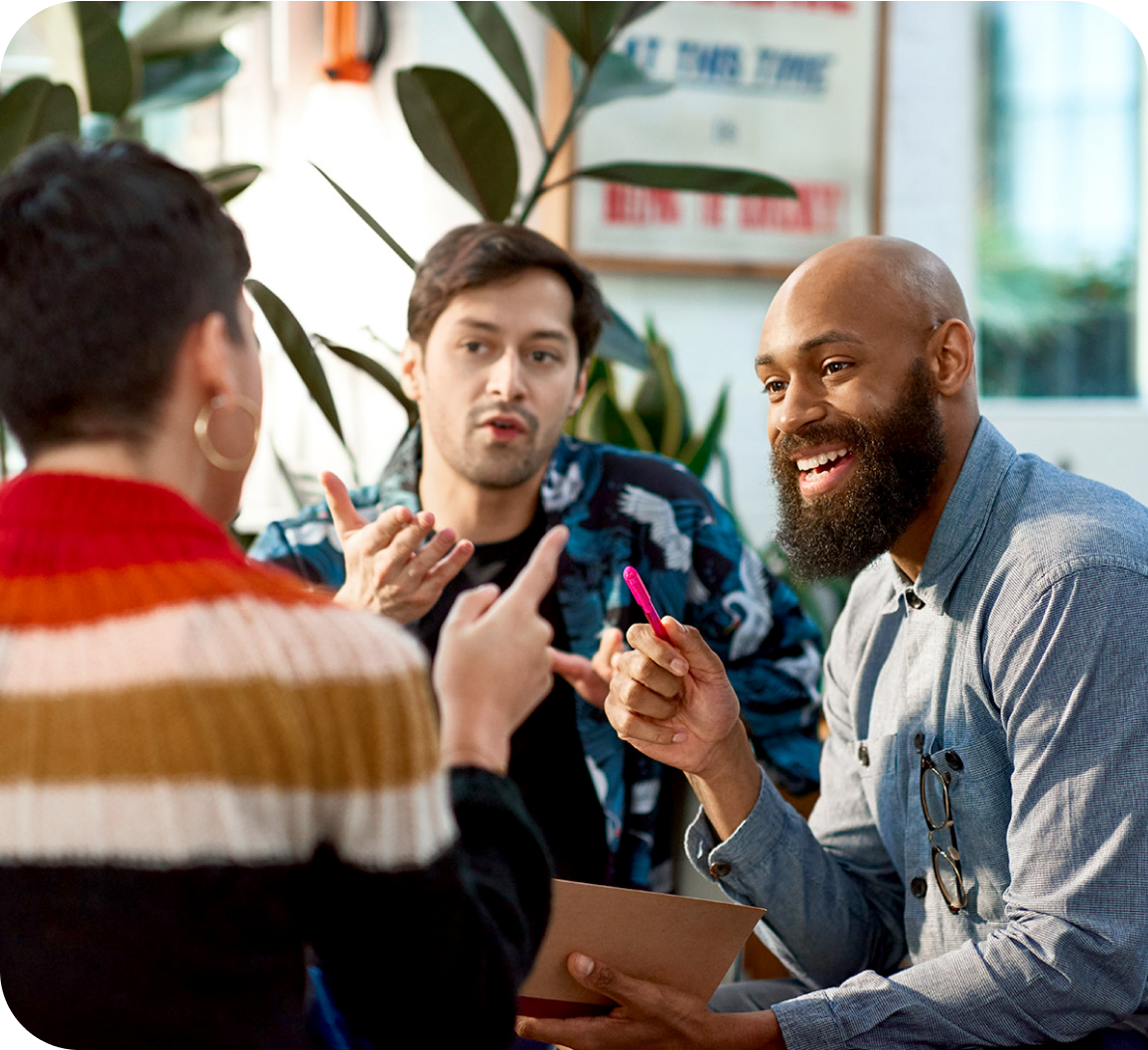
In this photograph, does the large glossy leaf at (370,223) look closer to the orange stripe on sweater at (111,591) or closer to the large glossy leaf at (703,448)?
the large glossy leaf at (703,448)

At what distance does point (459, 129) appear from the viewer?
1722 millimetres

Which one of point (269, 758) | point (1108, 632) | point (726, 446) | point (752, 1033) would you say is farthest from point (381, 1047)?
point (726, 446)

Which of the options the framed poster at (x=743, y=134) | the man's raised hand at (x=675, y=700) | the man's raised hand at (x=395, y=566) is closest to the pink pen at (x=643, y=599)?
the man's raised hand at (x=675, y=700)

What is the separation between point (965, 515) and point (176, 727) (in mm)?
828

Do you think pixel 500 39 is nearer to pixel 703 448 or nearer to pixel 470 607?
pixel 703 448

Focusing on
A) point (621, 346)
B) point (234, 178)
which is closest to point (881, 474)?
point (621, 346)

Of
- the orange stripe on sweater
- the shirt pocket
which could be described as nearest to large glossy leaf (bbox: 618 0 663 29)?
the shirt pocket

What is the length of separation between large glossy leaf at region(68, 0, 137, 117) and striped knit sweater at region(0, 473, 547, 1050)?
4.52ft

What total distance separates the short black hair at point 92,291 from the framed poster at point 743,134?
1.94m

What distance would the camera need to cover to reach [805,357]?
1.18m

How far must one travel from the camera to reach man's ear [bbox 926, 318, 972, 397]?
1171 mm

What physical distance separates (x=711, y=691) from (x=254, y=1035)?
638 millimetres

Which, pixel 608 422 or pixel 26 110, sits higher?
pixel 26 110

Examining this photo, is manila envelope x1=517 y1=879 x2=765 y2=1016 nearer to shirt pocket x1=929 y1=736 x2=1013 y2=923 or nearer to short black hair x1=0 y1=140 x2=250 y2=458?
shirt pocket x1=929 y1=736 x2=1013 y2=923
